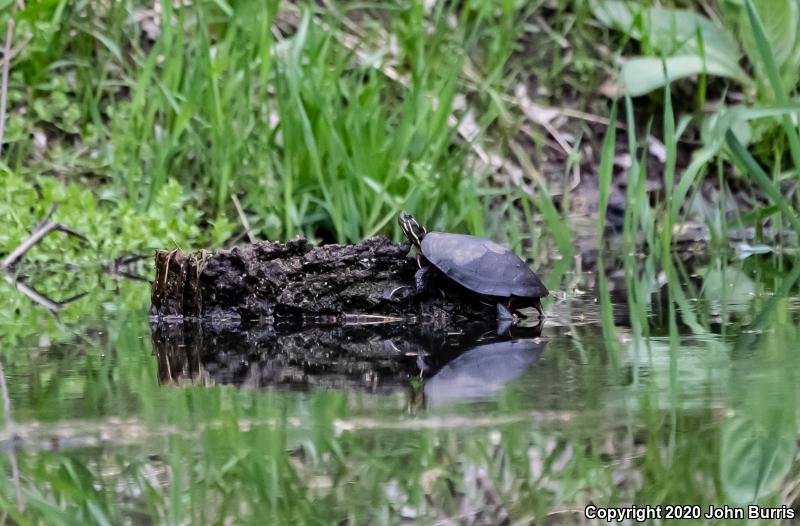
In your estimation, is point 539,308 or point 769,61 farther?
point 769,61

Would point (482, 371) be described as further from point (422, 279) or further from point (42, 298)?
point (42, 298)

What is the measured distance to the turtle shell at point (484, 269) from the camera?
3678 millimetres

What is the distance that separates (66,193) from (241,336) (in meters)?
2.55

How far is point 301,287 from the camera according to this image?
12.7 ft

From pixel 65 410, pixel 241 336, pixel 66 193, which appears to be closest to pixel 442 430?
pixel 65 410

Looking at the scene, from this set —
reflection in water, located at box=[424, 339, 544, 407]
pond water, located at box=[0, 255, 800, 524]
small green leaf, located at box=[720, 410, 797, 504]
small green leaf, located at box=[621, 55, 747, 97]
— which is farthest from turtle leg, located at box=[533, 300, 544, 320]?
small green leaf, located at box=[621, 55, 747, 97]

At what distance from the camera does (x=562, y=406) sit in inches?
A: 88.6

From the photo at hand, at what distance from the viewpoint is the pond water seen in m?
1.67

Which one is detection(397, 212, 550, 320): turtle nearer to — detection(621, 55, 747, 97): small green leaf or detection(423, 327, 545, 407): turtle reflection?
detection(423, 327, 545, 407): turtle reflection

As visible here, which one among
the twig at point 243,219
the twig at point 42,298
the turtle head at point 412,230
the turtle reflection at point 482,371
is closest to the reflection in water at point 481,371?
the turtle reflection at point 482,371

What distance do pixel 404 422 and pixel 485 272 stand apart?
1613 mm

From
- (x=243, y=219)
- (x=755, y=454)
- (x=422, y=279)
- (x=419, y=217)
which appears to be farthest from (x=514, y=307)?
(x=243, y=219)

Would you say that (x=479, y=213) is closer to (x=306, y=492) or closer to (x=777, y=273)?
(x=777, y=273)

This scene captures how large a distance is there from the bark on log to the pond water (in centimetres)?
22
